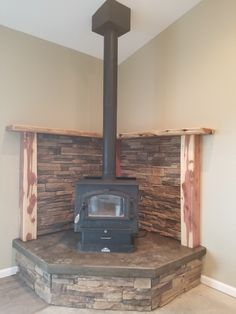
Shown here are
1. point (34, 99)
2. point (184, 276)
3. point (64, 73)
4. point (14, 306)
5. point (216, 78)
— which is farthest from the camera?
point (64, 73)

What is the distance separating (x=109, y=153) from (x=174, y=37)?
1.47m

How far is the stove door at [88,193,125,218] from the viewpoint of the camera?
8.01ft

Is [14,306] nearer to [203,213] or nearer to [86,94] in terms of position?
[203,213]

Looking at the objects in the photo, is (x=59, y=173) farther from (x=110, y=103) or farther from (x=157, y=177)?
(x=157, y=177)

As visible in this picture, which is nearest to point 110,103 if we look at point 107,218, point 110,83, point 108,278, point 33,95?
point 110,83

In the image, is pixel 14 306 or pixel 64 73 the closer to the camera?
pixel 14 306

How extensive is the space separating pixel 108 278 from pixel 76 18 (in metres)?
2.46

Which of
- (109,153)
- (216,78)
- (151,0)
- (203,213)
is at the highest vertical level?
(151,0)

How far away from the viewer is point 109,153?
2.62m

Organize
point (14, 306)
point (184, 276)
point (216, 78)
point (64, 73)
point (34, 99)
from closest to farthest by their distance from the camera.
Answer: point (14, 306) < point (184, 276) < point (216, 78) < point (34, 99) < point (64, 73)

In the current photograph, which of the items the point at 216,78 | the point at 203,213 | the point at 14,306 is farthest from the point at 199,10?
the point at 14,306

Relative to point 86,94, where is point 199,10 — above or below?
above

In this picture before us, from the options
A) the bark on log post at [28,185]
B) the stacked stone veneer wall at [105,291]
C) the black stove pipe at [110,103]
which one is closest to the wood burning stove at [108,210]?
the black stove pipe at [110,103]

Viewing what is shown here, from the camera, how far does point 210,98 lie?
255 cm
